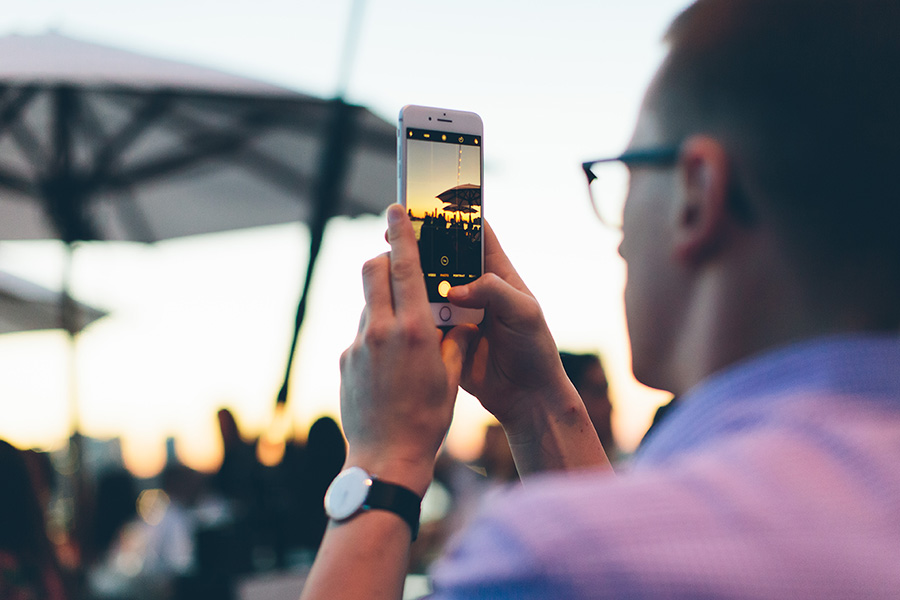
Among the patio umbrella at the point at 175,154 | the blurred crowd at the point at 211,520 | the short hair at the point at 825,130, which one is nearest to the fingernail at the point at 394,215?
the short hair at the point at 825,130

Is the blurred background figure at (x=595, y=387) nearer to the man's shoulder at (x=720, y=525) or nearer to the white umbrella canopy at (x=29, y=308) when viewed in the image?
the man's shoulder at (x=720, y=525)

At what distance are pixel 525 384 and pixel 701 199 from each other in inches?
19.9

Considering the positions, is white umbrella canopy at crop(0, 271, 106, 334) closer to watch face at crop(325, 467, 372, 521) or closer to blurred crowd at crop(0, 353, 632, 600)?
blurred crowd at crop(0, 353, 632, 600)

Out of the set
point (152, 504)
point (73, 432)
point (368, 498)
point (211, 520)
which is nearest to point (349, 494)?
point (368, 498)

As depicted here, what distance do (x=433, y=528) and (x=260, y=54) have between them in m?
3.64

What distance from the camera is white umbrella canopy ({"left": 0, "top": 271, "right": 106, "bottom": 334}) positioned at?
579 cm

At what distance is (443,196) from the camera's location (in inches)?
44.9

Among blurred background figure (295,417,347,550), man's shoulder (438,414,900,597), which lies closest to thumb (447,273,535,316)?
man's shoulder (438,414,900,597)

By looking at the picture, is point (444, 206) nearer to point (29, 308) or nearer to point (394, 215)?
point (394, 215)

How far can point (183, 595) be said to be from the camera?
4020 millimetres

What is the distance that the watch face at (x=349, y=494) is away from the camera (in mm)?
777

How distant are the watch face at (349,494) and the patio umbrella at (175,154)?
10.9ft

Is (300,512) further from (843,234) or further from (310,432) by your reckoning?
(843,234)

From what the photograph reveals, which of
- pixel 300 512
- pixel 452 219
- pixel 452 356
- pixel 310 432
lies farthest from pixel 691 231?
pixel 300 512
